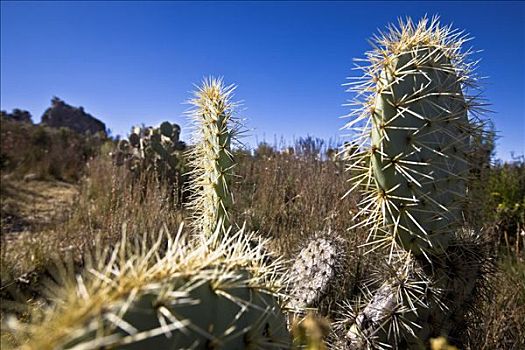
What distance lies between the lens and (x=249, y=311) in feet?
3.05

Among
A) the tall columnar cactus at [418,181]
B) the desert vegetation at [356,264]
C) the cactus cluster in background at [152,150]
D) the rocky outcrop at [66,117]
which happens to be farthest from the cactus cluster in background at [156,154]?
the rocky outcrop at [66,117]

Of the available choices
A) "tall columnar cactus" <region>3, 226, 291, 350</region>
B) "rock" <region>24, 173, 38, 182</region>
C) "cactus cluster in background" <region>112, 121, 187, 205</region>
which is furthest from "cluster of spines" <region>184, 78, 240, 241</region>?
"rock" <region>24, 173, 38, 182</region>

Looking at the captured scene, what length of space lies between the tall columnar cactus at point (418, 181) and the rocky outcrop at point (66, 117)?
2681cm

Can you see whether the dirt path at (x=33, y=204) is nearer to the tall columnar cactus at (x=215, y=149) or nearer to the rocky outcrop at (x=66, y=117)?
the tall columnar cactus at (x=215, y=149)

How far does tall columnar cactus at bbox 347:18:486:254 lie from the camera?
1.61 meters

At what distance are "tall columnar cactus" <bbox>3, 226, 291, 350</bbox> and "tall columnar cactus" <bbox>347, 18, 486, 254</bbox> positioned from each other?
791 millimetres

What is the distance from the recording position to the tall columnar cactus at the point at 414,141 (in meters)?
1.61

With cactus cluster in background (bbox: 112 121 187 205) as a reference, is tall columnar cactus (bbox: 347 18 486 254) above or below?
below

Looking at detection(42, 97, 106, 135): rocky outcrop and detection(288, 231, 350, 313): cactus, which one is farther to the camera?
detection(42, 97, 106, 135): rocky outcrop

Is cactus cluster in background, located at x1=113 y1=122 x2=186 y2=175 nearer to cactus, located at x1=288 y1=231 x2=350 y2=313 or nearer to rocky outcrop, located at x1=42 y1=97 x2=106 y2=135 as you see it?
cactus, located at x1=288 y1=231 x2=350 y2=313

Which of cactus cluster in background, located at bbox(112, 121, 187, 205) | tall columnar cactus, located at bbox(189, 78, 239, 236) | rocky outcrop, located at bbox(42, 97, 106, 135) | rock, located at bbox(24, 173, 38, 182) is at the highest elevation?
rocky outcrop, located at bbox(42, 97, 106, 135)

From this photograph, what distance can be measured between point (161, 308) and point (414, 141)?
1.22 meters

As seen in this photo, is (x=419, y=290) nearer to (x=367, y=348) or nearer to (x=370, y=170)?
(x=367, y=348)

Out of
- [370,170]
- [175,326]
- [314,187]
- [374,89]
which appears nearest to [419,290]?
[370,170]
